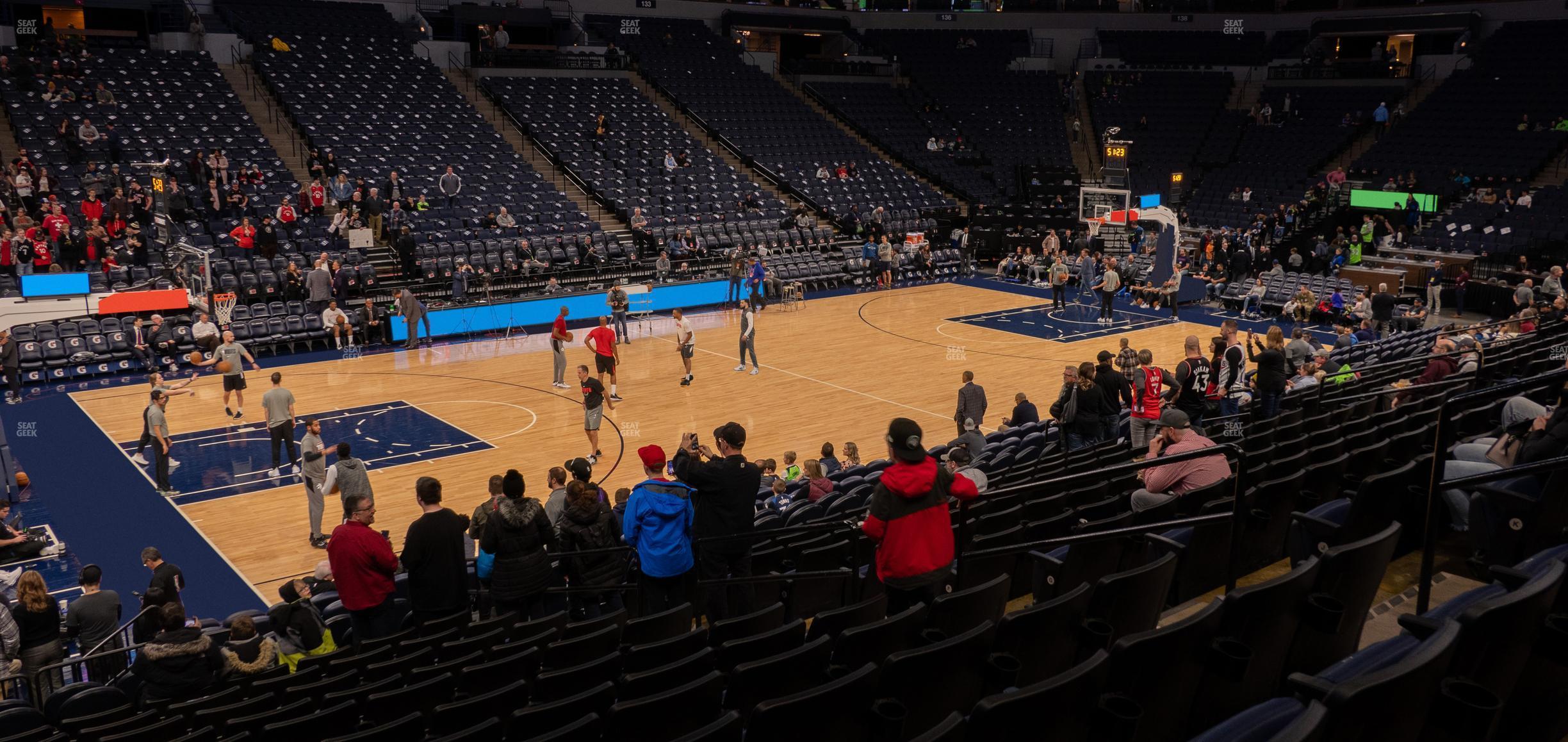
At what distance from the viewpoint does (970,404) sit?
15062mm

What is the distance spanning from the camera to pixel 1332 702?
115 inches

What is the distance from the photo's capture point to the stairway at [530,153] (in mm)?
34344

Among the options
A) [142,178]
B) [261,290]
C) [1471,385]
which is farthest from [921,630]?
[142,178]

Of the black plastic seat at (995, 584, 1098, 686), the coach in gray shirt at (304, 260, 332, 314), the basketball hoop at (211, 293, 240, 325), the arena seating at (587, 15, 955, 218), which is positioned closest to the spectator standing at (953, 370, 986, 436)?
the black plastic seat at (995, 584, 1098, 686)

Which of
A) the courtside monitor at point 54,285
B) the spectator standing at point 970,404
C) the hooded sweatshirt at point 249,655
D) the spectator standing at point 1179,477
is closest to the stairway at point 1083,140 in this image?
the spectator standing at point 970,404

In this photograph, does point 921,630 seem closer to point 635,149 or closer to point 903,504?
point 903,504

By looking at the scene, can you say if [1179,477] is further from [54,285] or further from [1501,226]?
[1501,226]

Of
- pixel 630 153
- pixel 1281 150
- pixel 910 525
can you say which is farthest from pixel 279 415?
pixel 1281 150

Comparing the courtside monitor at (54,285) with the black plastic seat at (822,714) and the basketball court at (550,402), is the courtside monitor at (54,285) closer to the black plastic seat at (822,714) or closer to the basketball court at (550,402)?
the basketball court at (550,402)

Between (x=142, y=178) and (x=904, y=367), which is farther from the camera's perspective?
(x=142, y=178)

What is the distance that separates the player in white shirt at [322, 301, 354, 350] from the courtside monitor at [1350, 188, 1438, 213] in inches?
1194

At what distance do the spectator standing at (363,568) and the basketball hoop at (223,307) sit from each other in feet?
57.4

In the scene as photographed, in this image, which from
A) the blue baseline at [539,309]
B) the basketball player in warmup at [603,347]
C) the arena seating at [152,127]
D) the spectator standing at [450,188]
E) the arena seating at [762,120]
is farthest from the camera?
the arena seating at [762,120]

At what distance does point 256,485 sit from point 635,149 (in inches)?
938
